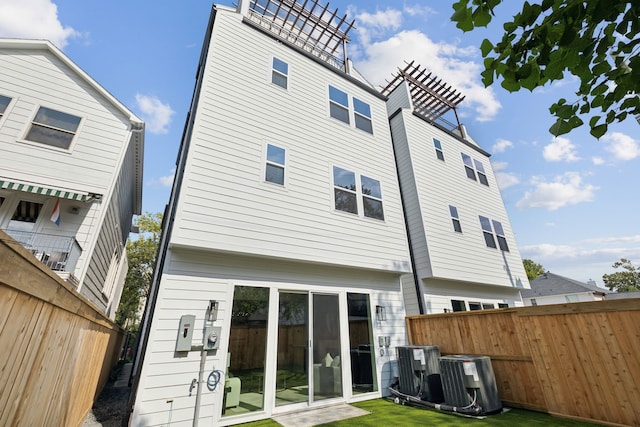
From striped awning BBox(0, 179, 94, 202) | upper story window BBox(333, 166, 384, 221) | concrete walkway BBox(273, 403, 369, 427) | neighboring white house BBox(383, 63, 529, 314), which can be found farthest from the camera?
neighboring white house BBox(383, 63, 529, 314)

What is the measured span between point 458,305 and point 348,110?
7845 mm

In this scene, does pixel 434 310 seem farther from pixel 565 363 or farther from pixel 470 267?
pixel 565 363

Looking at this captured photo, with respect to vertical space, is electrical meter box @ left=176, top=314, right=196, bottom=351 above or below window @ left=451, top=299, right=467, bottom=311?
below

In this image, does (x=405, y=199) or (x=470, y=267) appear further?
(x=405, y=199)

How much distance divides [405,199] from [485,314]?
16.6ft

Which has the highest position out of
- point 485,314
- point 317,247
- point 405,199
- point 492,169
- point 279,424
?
point 492,169

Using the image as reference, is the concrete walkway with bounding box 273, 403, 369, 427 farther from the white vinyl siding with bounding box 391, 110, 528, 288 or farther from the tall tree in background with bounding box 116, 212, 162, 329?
the tall tree in background with bounding box 116, 212, 162, 329

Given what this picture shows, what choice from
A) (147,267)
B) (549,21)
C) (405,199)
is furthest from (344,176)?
(147,267)

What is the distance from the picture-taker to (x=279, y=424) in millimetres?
4523

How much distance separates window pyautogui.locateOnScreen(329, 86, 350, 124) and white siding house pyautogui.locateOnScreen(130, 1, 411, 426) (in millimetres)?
44

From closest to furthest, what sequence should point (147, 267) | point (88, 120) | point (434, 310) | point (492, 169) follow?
point (88, 120) < point (434, 310) < point (492, 169) < point (147, 267)

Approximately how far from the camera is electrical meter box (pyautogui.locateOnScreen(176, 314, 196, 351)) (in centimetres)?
445

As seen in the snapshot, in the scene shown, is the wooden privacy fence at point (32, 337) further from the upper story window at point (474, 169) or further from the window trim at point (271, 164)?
the upper story window at point (474, 169)

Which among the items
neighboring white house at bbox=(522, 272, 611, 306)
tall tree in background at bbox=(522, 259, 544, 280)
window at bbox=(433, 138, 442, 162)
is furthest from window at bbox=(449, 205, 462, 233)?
tall tree in background at bbox=(522, 259, 544, 280)
